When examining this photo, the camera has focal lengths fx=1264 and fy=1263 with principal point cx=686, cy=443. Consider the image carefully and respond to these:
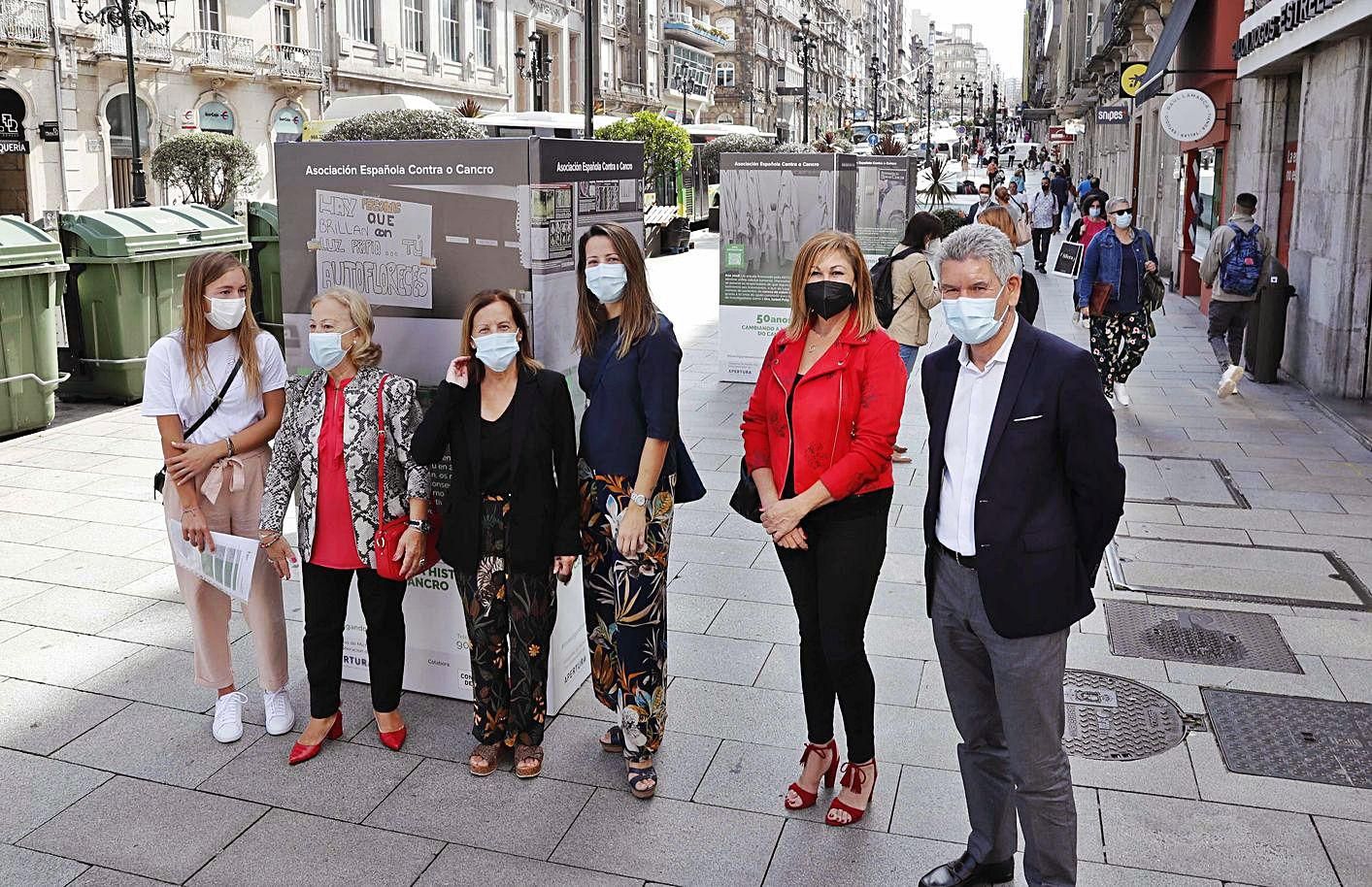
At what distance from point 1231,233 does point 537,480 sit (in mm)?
9232

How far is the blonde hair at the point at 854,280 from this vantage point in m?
3.87

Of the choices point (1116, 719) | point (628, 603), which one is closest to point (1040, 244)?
point (1116, 719)

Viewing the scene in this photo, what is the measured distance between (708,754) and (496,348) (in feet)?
5.41

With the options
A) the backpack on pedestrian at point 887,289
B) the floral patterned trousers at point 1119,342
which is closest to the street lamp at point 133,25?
the floral patterned trousers at point 1119,342

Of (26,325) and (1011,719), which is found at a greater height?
(26,325)

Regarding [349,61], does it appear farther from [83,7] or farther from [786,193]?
[786,193]

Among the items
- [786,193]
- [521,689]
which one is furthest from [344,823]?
[786,193]

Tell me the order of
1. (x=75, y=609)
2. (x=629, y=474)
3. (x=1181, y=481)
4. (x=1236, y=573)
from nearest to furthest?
(x=629, y=474) → (x=75, y=609) → (x=1236, y=573) → (x=1181, y=481)

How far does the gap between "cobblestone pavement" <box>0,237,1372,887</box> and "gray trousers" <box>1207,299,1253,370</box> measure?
433cm

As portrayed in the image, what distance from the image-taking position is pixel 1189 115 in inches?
609

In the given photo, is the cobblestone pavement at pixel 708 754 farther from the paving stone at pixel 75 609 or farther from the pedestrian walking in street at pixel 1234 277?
the pedestrian walking in street at pixel 1234 277

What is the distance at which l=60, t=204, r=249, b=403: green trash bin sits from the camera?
1073cm

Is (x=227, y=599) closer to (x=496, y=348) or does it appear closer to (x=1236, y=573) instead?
(x=496, y=348)

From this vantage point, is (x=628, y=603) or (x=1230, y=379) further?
(x=1230, y=379)
